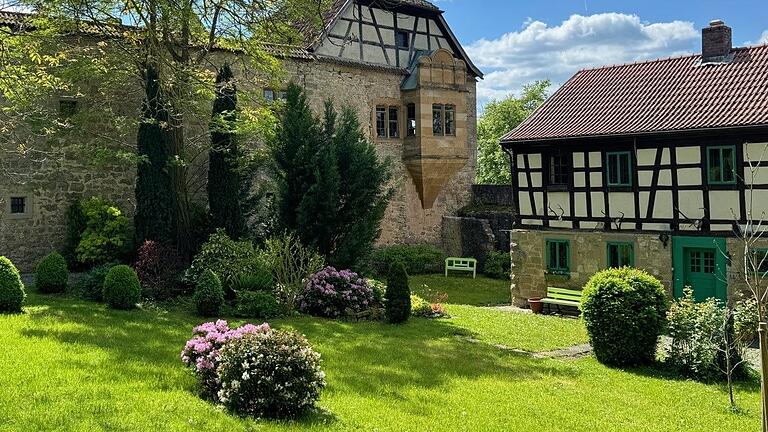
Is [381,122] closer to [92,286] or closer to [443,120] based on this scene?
[443,120]

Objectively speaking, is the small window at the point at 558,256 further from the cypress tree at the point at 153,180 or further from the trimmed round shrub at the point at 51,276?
the trimmed round shrub at the point at 51,276

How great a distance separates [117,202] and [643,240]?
15196 mm

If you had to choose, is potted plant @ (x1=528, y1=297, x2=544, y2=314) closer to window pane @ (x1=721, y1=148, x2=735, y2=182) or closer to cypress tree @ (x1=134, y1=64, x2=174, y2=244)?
window pane @ (x1=721, y1=148, x2=735, y2=182)

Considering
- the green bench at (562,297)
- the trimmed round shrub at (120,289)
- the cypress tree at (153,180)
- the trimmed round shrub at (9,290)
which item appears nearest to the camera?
the trimmed round shrub at (9,290)

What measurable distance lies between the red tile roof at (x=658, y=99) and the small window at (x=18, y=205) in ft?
45.7

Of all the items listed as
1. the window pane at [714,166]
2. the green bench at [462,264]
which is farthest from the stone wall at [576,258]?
the green bench at [462,264]

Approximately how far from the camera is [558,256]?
18.9 meters

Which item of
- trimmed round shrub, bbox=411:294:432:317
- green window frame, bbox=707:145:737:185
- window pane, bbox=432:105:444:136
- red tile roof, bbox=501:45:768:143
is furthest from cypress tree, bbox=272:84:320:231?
green window frame, bbox=707:145:737:185

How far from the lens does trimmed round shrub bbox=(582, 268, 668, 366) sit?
1236 centimetres

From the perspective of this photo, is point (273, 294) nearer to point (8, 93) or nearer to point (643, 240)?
point (8, 93)

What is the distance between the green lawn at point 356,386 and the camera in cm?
680

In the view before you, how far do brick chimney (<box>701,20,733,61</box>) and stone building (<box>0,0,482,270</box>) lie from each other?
10.4 m

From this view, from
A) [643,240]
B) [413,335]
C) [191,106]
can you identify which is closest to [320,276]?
[413,335]

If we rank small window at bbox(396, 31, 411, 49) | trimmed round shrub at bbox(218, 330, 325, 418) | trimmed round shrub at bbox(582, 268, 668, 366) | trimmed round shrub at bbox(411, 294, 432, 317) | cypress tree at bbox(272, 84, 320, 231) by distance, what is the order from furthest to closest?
small window at bbox(396, 31, 411, 49) → cypress tree at bbox(272, 84, 320, 231) → trimmed round shrub at bbox(411, 294, 432, 317) → trimmed round shrub at bbox(582, 268, 668, 366) → trimmed round shrub at bbox(218, 330, 325, 418)
